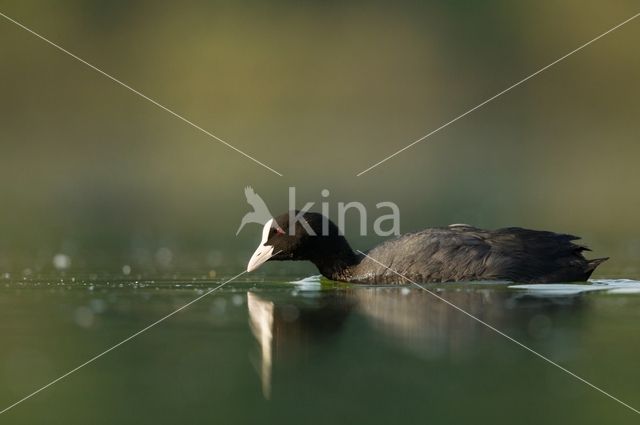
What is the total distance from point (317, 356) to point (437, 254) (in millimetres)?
4992

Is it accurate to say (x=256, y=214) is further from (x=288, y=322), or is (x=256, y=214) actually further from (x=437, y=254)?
(x=288, y=322)

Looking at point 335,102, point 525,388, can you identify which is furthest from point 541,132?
point 525,388

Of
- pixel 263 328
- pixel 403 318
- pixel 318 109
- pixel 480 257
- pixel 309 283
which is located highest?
pixel 318 109

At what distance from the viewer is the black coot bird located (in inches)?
543

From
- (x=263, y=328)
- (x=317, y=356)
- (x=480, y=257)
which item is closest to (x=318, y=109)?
(x=480, y=257)

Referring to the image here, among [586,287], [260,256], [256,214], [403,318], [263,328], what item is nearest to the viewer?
[263,328]

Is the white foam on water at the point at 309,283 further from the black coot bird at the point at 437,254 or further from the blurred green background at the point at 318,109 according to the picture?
the blurred green background at the point at 318,109

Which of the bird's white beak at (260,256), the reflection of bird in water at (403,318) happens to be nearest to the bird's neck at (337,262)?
the bird's white beak at (260,256)

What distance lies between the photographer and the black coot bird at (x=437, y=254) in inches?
543

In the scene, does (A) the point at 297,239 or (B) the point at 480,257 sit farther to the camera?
(A) the point at 297,239

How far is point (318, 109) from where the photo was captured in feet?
161

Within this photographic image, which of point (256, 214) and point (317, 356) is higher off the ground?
point (256, 214)

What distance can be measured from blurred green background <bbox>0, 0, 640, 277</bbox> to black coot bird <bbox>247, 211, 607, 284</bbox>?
28.4ft

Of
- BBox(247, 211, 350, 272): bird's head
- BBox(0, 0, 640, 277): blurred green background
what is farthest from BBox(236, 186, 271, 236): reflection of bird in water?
BBox(247, 211, 350, 272): bird's head
